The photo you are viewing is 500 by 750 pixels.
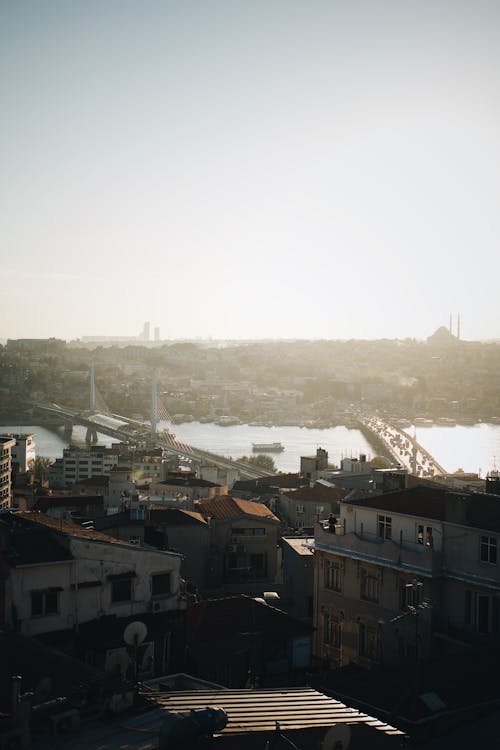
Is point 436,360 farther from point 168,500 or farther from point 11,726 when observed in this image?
point 11,726

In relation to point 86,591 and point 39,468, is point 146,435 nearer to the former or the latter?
point 39,468

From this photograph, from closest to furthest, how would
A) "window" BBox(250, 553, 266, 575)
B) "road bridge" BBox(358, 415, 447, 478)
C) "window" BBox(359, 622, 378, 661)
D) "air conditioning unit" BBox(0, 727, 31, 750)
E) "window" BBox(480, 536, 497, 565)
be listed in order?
1. "air conditioning unit" BBox(0, 727, 31, 750)
2. "window" BBox(480, 536, 497, 565)
3. "window" BBox(359, 622, 378, 661)
4. "window" BBox(250, 553, 266, 575)
5. "road bridge" BBox(358, 415, 447, 478)

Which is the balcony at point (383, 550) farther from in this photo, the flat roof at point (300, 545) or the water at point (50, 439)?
the water at point (50, 439)

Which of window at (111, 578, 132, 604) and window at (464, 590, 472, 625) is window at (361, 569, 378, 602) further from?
window at (111, 578, 132, 604)

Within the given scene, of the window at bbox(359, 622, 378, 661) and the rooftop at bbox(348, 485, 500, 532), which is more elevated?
the rooftop at bbox(348, 485, 500, 532)

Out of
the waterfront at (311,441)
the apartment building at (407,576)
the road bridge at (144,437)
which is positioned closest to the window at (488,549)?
the apartment building at (407,576)

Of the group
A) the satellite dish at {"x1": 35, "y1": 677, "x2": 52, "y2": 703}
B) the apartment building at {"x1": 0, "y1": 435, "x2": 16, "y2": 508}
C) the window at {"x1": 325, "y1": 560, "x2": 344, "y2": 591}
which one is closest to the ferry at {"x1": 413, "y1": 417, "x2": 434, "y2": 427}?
the apartment building at {"x1": 0, "y1": 435, "x2": 16, "y2": 508}

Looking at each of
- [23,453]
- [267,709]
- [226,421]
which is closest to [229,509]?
[267,709]
